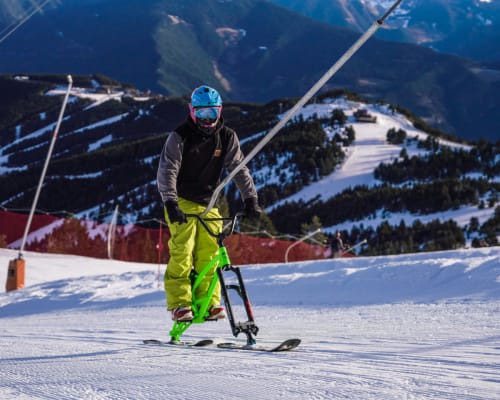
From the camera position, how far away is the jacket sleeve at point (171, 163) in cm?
593

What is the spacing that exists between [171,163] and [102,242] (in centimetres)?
2243

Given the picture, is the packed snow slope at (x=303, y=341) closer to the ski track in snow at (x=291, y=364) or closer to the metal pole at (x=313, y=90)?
the ski track in snow at (x=291, y=364)

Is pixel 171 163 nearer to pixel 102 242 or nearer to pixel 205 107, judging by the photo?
pixel 205 107

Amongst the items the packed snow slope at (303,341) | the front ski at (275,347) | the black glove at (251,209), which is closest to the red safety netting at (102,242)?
the packed snow slope at (303,341)

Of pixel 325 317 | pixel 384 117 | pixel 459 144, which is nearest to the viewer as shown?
pixel 325 317

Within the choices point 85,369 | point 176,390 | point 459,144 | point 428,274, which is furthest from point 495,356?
point 459,144

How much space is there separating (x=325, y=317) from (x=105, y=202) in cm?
15701

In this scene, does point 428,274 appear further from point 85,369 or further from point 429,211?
point 429,211

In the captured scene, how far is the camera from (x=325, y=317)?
29.0 ft

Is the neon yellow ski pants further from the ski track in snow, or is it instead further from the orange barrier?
the orange barrier

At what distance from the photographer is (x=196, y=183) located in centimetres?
623

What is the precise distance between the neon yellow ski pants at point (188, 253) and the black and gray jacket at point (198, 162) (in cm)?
13

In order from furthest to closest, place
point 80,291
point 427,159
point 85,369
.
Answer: point 427,159, point 80,291, point 85,369

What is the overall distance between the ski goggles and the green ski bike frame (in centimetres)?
74
